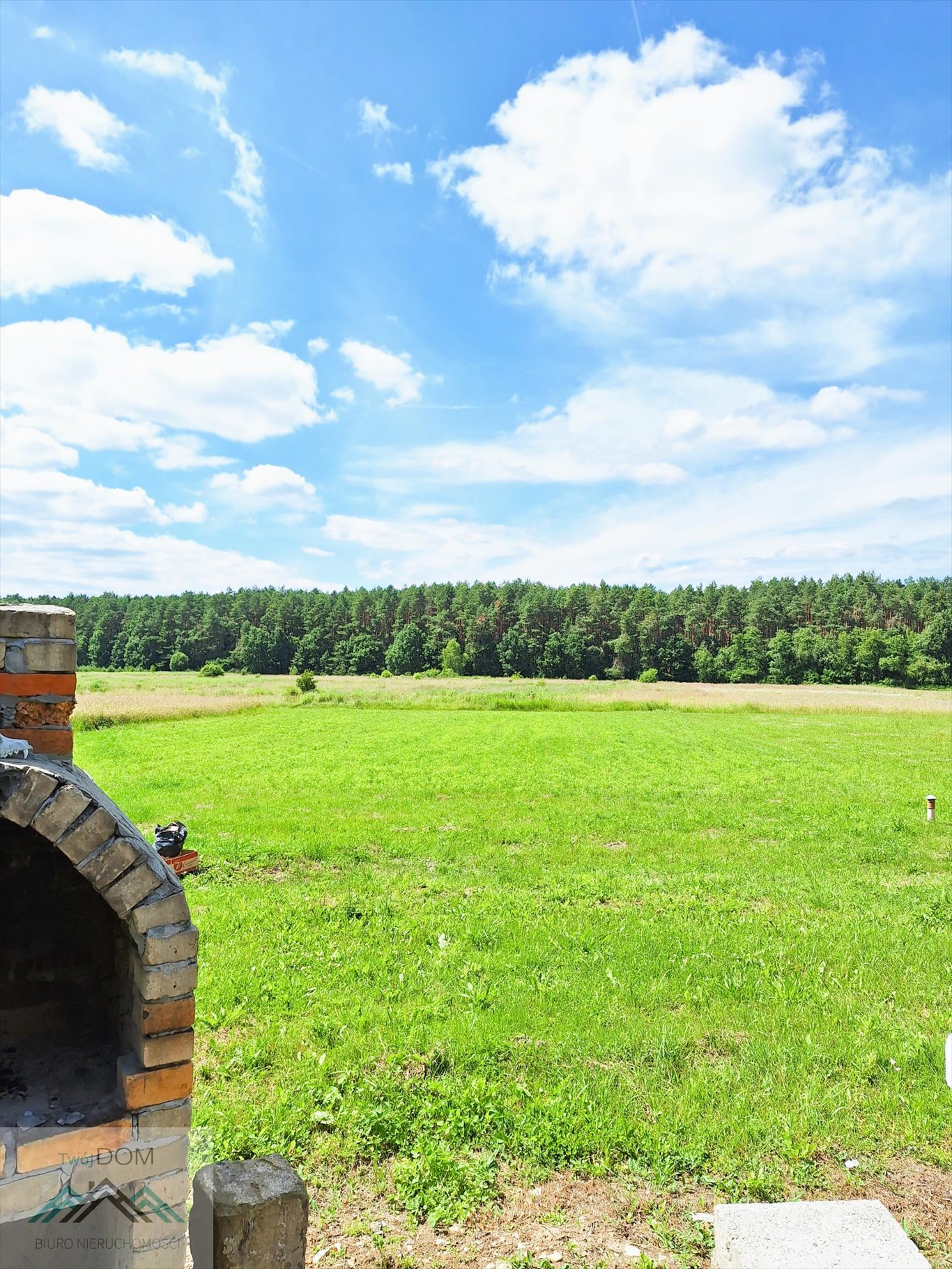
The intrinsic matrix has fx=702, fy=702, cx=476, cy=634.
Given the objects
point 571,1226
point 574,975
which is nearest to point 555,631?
point 574,975

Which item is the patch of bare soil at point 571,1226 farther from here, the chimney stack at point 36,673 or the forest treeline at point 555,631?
the forest treeline at point 555,631

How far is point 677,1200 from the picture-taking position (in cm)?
394

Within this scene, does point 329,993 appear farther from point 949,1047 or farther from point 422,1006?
point 949,1047

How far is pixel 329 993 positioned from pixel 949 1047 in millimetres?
4714

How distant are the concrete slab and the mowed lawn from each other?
641 millimetres

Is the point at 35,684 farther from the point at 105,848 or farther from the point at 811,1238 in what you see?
the point at 811,1238

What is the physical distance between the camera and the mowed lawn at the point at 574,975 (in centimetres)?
446

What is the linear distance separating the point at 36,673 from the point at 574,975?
546cm

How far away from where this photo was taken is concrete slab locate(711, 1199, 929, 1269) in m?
3.15

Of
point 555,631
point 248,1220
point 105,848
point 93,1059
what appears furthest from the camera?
point 555,631

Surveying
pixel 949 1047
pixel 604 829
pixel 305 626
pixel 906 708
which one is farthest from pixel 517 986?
pixel 305 626

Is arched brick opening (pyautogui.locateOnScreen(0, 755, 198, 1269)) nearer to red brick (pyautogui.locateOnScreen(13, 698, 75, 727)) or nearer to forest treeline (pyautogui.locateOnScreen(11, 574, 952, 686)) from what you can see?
red brick (pyautogui.locateOnScreen(13, 698, 75, 727))

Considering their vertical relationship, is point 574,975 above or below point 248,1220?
below

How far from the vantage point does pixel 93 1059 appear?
12.1 ft
